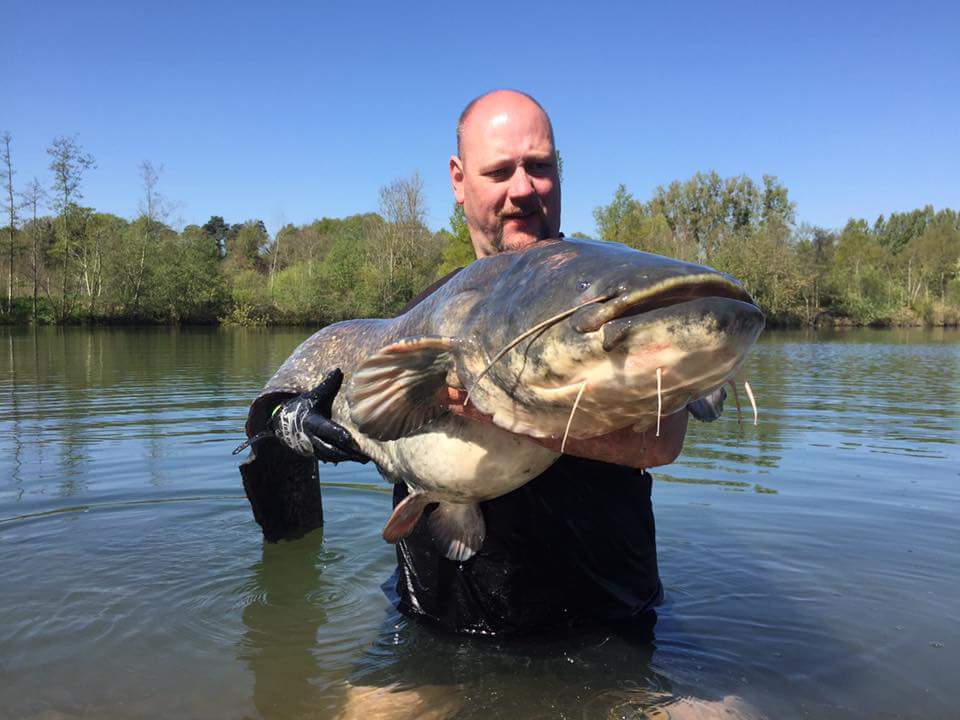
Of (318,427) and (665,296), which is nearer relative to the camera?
(665,296)

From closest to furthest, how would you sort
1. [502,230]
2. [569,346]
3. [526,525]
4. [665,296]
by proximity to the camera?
[665,296], [569,346], [526,525], [502,230]

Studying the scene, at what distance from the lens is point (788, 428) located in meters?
8.67

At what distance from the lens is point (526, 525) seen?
2.75 meters

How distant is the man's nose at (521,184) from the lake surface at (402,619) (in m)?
1.85

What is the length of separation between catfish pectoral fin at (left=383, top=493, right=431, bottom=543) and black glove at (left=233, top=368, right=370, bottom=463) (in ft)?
1.05

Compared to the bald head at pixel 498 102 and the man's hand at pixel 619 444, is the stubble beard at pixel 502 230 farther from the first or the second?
the man's hand at pixel 619 444

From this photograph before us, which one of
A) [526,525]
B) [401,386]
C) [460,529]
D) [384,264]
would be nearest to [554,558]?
[526,525]

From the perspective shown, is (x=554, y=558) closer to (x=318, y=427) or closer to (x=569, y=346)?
(x=318, y=427)

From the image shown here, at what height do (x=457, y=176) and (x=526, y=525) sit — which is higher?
(x=457, y=176)

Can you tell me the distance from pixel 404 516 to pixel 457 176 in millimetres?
1853

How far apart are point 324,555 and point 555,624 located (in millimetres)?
1906

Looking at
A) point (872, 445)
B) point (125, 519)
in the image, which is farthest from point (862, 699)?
Result: point (872, 445)

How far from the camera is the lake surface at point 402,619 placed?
2727 mm

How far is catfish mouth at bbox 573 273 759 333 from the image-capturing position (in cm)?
137
